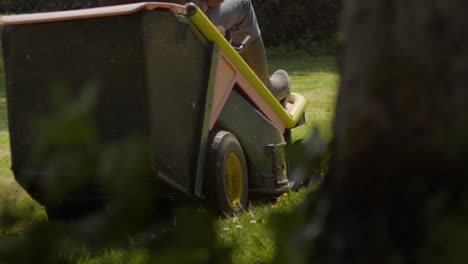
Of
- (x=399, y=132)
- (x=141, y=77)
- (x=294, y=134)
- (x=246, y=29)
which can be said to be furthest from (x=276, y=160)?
(x=399, y=132)

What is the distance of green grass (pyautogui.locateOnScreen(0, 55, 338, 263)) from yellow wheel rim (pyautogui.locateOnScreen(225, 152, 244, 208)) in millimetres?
79

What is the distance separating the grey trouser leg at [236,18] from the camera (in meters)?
4.54

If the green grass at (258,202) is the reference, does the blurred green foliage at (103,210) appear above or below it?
above

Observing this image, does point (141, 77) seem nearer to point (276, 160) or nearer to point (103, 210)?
point (276, 160)

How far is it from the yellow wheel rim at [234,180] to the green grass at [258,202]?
0.08 m

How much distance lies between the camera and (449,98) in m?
1.03

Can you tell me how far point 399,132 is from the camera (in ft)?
3.51

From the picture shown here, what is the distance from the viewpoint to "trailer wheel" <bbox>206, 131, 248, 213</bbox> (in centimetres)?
401

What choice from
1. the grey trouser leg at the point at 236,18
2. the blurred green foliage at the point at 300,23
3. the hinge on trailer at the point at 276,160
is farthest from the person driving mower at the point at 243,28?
the blurred green foliage at the point at 300,23

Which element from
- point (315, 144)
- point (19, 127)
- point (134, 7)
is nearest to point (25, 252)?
point (315, 144)

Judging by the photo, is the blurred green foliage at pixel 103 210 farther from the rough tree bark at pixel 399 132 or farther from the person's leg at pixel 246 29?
the person's leg at pixel 246 29

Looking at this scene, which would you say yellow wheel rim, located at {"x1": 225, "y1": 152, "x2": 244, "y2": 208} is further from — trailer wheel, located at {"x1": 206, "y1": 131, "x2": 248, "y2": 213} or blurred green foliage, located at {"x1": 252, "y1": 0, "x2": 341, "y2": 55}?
blurred green foliage, located at {"x1": 252, "y1": 0, "x2": 341, "y2": 55}

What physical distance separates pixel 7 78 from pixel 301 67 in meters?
9.80

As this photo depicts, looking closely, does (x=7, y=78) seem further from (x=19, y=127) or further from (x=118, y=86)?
(x=118, y=86)
